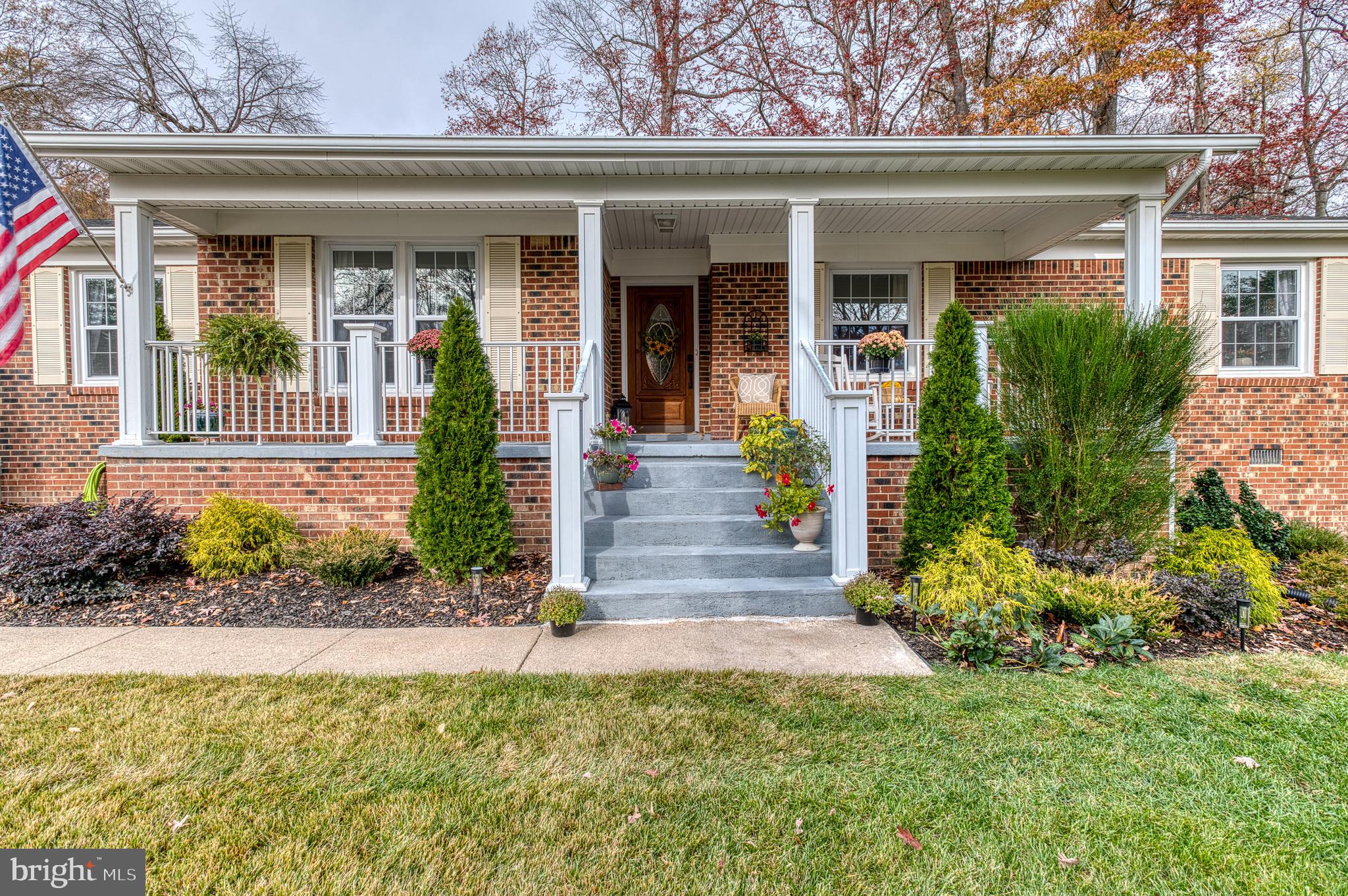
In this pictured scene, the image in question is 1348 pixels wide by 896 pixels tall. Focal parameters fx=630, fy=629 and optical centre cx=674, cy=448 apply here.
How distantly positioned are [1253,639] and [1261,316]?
20.3ft

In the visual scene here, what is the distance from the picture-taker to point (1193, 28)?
11.8 m

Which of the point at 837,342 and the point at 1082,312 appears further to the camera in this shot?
the point at 837,342

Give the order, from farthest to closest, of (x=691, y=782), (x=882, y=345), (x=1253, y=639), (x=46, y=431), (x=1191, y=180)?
(x=46, y=431) < (x=882, y=345) < (x=1191, y=180) < (x=1253, y=639) < (x=691, y=782)

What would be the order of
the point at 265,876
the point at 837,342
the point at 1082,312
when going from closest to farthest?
1. the point at 265,876
2. the point at 1082,312
3. the point at 837,342

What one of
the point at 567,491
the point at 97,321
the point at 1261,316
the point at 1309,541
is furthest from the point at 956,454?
the point at 97,321

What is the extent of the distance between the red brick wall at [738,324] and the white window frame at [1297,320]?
5402 mm

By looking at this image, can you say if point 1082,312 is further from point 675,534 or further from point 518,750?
point 518,750

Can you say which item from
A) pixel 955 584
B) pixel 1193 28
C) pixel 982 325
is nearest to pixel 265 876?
pixel 955 584

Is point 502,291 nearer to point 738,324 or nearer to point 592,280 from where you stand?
point 592,280

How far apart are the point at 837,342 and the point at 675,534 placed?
2.52 meters

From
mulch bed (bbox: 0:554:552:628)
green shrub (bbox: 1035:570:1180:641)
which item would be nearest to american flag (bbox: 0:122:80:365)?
mulch bed (bbox: 0:554:552:628)

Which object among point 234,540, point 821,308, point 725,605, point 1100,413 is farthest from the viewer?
point 821,308

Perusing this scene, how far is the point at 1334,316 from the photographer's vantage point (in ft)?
25.5

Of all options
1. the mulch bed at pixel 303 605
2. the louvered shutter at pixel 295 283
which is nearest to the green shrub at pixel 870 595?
the mulch bed at pixel 303 605
